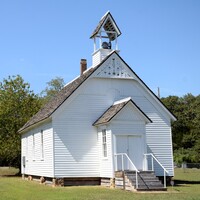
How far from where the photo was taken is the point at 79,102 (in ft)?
90.8

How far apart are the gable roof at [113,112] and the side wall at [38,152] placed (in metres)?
3.38

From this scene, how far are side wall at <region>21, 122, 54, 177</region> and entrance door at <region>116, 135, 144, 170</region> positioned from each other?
4.59 metres

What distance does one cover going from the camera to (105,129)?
26.4m

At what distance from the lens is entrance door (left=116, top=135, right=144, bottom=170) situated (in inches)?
1018

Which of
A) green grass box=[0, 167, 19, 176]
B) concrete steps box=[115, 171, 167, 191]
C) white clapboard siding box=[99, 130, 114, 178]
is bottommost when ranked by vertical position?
green grass box=[0, 167, 19, 176]

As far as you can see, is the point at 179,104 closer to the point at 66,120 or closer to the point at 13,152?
the point at 13,152

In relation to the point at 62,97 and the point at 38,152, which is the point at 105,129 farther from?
the point at 38,152

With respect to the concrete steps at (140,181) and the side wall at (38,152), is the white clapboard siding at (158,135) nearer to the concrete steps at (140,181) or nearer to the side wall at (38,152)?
the concrete steps at (140,181)

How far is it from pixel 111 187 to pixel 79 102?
6.15 metres

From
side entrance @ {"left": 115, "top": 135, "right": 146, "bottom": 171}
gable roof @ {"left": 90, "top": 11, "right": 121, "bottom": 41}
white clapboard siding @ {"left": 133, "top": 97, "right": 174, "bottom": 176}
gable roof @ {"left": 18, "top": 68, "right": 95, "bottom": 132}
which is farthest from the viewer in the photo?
gable roof @ {"left": 90, "top": 11, "right": 121, "bottom": 41}

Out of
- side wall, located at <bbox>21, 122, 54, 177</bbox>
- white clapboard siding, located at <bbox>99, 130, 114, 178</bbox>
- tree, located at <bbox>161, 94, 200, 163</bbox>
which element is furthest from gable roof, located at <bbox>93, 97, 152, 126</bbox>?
tree, located at <bbox>161, 94, 200, 163</bbox>

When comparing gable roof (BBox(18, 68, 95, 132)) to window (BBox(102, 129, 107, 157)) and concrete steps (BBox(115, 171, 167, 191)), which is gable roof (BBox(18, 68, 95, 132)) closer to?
window (BBox(102, 129, 107, 157))

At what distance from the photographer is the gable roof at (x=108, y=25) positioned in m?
30.2

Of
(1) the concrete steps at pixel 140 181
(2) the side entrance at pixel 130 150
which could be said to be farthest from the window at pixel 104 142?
(1) the concrete steps at pixel 140 181
